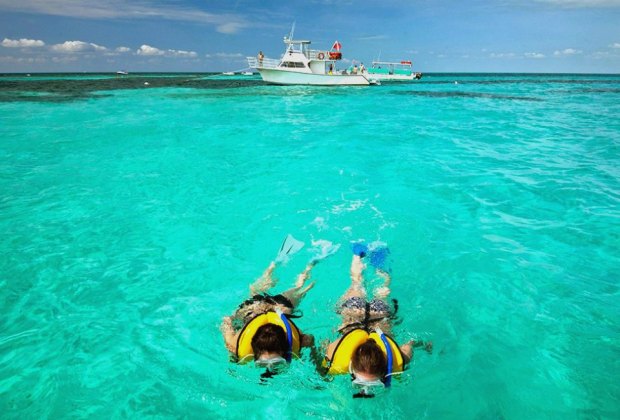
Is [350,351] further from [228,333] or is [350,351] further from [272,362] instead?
[228,333]

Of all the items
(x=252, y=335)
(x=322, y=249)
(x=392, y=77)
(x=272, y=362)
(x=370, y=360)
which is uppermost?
(x=392, y=77)

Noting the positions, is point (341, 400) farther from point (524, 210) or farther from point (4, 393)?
point (524, 210)

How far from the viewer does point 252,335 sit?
3271 mm

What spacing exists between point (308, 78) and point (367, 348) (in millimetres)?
44408

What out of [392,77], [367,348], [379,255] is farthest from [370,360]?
[392,77]

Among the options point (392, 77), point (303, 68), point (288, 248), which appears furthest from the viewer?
point (392, 77)

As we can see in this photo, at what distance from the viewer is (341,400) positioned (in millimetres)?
3137

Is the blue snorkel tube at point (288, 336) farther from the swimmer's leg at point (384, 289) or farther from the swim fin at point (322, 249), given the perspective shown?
the swim fin at point (322, 249)

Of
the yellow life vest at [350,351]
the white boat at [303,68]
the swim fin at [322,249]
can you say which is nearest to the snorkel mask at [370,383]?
the yellow life vest at [350,351]

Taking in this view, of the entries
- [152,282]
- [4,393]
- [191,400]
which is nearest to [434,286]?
[191,400]

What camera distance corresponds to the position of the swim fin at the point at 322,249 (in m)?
5.62

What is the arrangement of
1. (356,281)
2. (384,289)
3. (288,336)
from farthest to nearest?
(356,281), (384,289), (288,336)

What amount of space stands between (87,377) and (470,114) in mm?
23234

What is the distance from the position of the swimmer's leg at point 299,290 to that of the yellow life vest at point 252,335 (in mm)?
1083
